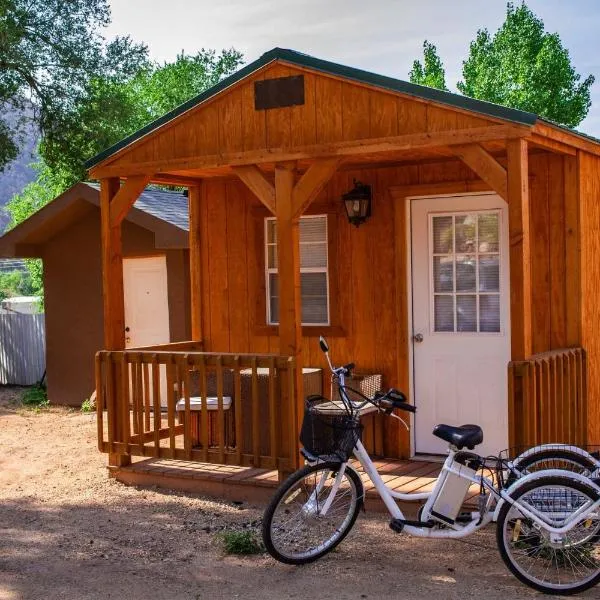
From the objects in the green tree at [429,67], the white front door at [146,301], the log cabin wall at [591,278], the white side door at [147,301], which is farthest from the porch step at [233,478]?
the green tree at [429,67]

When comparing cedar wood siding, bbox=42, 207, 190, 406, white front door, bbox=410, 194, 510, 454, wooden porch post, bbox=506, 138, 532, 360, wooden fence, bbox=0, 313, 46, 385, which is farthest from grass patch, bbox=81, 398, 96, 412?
wooden porch post, bbox=506, 138, 532, 360

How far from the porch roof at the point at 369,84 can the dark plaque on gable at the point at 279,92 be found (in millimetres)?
120

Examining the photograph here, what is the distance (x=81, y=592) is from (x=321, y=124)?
3731 millimetres

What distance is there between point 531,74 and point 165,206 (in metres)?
21.8

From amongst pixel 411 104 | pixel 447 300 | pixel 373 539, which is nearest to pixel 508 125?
pixel 411 104

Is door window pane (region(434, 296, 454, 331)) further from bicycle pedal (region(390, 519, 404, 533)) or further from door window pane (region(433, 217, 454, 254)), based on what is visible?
bicycle pedal (region(390, 519, 404, 533))

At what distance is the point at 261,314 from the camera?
8.75 meters

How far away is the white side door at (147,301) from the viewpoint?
503 inches

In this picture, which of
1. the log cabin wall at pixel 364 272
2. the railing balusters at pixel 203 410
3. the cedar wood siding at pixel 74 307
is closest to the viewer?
the log cabin wall at pixel 364 272

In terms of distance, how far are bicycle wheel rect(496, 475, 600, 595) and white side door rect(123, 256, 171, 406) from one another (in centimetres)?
804

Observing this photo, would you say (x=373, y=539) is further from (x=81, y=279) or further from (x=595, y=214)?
(x=81, y=279)

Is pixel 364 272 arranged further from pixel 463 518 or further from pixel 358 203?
pixel 463 518

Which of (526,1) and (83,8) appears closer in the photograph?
(83,8)

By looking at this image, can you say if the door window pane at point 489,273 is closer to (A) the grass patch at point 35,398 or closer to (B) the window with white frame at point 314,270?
(B) the window with white frame at point 314,270
